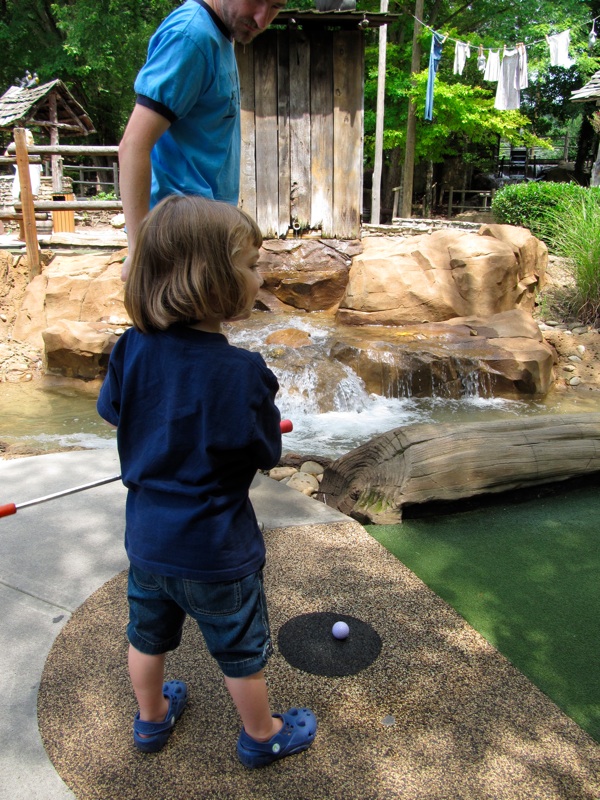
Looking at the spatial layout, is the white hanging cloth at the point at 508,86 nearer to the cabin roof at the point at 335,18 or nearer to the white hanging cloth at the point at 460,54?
the white hanging cloth at the point at 460,54

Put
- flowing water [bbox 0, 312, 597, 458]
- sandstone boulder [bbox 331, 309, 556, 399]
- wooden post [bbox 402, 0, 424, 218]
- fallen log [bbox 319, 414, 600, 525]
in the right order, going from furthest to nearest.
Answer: wooden post [bbox 402, 0, 424, 218]
sandstone boulder [bbox 331, 309, 556, 399]
flowing water [bbox 0, 312, 597, 458]
fallen log [bbox 319, 414, 600, 525]

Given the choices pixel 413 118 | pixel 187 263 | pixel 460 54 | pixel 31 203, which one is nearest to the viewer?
pixel 187 263

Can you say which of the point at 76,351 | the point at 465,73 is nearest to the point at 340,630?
the point at 76,351

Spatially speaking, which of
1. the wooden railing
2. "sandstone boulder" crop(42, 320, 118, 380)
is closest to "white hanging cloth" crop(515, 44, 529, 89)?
the wooden railing

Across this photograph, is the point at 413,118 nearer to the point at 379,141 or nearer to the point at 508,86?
the point at 379,141

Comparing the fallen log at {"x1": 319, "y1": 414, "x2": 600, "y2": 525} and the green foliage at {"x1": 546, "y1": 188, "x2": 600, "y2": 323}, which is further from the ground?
the green foliage at {"x1": 546, "y1": 188, "x2": 600, "y2": 323}

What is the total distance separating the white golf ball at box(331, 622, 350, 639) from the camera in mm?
2012

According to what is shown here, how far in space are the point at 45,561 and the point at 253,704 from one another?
1296 mm

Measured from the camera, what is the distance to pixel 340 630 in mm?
2012

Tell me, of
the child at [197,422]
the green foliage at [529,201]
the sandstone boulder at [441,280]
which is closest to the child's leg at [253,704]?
the child at [197,422]

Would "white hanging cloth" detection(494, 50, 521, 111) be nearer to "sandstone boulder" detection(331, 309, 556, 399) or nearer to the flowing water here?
"sandstone boulder" detection(331, 309, 556, 399)

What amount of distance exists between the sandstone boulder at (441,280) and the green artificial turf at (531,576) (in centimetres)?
441

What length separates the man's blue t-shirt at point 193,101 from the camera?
1.72 m

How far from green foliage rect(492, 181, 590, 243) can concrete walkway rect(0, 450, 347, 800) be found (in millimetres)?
9089
